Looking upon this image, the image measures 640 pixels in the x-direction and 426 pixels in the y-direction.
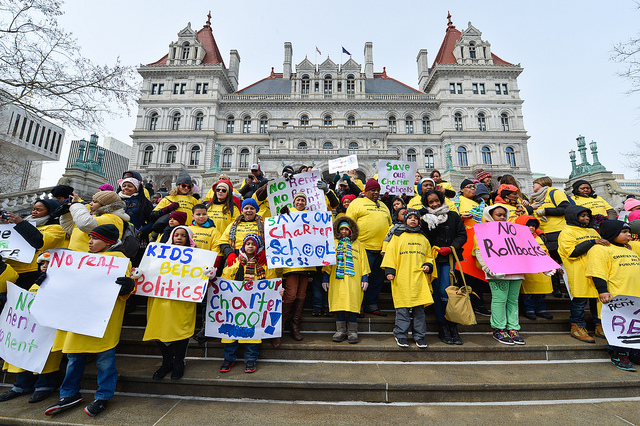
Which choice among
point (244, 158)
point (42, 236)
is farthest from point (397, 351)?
point (244, 158)

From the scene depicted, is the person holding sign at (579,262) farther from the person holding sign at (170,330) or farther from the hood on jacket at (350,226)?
the person holding sign at (170,330)

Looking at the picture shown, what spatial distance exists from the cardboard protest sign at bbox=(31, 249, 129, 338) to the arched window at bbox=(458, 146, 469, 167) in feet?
124

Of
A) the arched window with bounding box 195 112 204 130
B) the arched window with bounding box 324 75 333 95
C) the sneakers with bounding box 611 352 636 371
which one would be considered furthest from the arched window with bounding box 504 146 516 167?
the arched window with bounding box 195 112 204 130

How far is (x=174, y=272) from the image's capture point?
351 centimetres

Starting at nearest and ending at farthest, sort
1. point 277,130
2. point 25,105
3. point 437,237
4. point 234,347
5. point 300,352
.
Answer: point 234,347 → point 300,352 → point 437,237 → point 25,105 → point 277,130

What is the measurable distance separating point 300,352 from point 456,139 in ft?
124

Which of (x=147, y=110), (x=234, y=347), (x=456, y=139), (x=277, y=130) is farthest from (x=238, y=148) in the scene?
(x=234, y=347)

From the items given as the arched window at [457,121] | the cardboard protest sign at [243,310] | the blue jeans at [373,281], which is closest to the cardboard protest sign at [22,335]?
the cardboard protest sign at [243,310]

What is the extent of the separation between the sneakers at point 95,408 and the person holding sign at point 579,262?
600 cm

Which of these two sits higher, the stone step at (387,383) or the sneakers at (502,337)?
the sneakers at (502,337)

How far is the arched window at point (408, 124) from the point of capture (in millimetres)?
37553

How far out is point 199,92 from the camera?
37.4 m

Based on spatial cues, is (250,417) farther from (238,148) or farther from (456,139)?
(456,139)

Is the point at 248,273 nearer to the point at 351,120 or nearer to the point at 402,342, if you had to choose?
the point at 402,342
